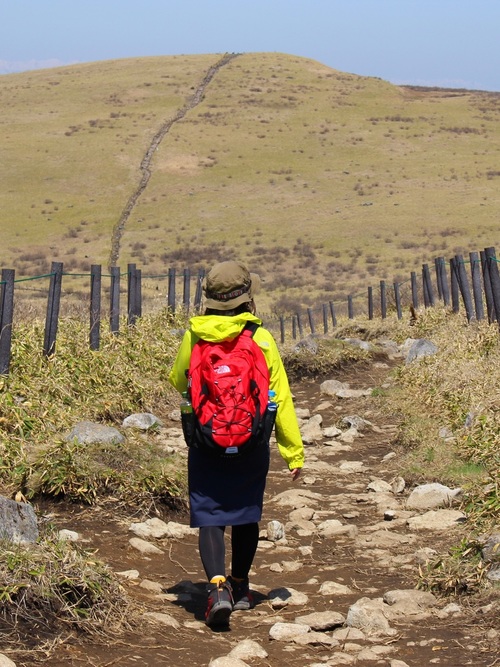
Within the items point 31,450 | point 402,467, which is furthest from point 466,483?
point 31,450

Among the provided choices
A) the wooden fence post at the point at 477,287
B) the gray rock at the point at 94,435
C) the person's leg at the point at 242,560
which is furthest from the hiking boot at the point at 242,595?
the wooden fence post at the point at 477,287

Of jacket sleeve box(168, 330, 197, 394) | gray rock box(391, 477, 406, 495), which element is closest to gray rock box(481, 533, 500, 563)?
jacket sleeve box(168, 330, 197, 394)

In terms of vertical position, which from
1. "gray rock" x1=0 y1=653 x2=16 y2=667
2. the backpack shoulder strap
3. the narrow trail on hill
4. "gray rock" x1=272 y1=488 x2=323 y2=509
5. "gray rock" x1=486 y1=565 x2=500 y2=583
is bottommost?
"gray rock" x1=272 y1=488 x2=323 y2=509

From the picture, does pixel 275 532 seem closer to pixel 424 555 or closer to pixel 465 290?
pixel 424 555

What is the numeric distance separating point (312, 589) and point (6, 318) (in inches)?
188

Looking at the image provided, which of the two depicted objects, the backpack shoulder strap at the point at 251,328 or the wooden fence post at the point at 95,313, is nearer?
the backpack shoulder strap at the point at 251,328

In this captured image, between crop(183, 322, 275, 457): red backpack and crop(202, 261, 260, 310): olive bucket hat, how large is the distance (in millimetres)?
185

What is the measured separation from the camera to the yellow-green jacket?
4.70 metres

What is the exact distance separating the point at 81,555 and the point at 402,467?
13.1 feet

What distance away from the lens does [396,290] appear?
20.6m

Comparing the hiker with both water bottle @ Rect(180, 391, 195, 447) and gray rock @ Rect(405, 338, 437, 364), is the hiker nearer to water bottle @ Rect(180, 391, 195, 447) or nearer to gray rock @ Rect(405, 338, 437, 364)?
water bottle @ Rect(180, 391, 195, 447)

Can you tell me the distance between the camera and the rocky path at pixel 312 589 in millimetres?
4285

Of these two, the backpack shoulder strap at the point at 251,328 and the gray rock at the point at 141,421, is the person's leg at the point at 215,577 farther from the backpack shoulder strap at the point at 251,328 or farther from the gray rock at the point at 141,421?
the gray rock at the point at 141,421

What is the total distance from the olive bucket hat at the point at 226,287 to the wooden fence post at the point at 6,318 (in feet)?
14.9
